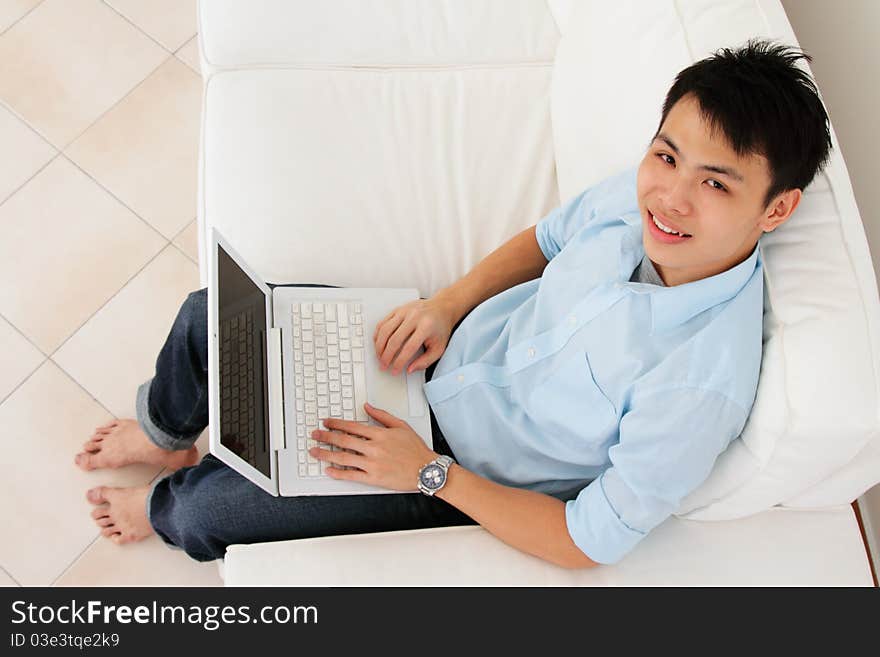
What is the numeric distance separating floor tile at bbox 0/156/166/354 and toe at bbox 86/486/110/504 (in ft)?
1.19

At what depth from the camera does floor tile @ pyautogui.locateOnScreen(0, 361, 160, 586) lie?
1.59 metres

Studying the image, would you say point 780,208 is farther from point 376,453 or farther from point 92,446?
point 92,446

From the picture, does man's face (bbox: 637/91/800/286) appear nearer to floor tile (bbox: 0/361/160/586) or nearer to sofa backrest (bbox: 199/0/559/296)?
sofa backrest (bbox: 199/0/559/296)

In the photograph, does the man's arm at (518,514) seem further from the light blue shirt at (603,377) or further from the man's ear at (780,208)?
the man's ear at (780,208)

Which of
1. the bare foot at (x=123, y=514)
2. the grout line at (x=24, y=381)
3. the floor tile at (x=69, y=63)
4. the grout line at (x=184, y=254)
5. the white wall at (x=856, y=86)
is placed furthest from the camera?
the floor tile at (x=69, y=63)

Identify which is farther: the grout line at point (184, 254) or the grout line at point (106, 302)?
the grout line at point (184, 254)

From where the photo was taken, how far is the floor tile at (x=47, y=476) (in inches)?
62.5

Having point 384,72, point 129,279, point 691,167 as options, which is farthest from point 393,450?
point 129,279

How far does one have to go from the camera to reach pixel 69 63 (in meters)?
2.09

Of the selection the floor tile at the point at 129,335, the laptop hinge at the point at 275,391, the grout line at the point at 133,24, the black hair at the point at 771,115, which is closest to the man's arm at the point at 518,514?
the laptop hinge at the point at 275,391

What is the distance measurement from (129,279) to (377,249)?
0.74 m

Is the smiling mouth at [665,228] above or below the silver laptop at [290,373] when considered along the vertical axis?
above

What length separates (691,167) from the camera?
95 cm
